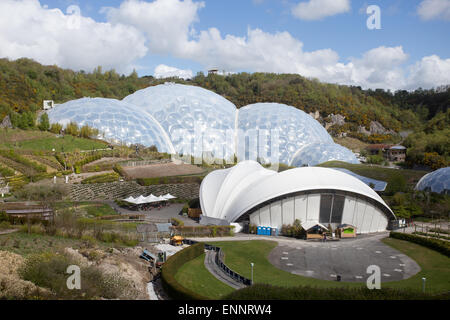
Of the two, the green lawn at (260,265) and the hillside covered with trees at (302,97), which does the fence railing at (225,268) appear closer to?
the green lawn at (260,265)

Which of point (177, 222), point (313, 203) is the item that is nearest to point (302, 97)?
point (313, 203)

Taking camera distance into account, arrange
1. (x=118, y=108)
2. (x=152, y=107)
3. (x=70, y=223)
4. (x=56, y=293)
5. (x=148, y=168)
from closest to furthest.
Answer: (x=56, y=293) < (x=70, y=223) < (x=148, y=168) < (x=118, y=108) < (x=152, y=107)

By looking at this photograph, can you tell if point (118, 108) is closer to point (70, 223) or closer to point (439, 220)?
point (70, 223)

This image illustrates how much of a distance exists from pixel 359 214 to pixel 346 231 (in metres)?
1.91

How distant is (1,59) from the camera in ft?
252

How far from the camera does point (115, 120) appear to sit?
44031 mm

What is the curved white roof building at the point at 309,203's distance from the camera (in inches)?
1021

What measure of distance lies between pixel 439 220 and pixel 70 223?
974 inches

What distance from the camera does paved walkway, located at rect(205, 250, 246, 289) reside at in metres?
15.2

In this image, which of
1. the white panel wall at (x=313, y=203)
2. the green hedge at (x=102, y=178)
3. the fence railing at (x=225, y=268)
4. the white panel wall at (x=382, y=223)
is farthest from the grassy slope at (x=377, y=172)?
the fence railing at (x=225, y=268)

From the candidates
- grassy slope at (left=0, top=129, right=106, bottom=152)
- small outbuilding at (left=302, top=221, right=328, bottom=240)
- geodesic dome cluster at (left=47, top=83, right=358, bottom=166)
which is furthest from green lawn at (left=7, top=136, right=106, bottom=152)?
small outbuilding at (left=302, top=221, right=328, bottom=240)

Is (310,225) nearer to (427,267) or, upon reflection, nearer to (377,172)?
(427,267)

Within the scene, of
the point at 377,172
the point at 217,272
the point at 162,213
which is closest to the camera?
the point at 217,272
